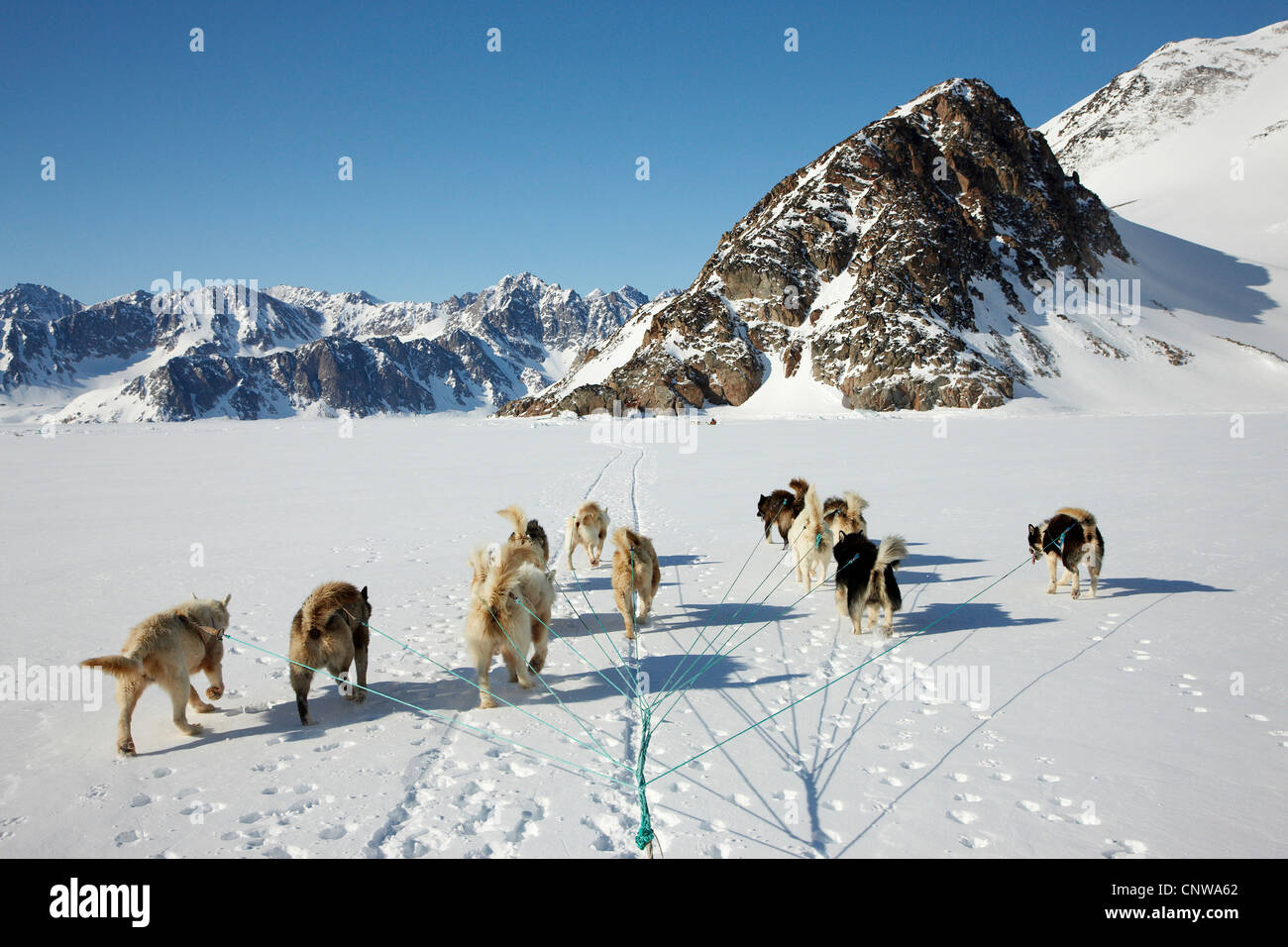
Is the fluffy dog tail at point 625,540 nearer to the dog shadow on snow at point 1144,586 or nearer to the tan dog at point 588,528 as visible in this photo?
the tan dog at point 588,528

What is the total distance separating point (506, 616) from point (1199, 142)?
205 metres

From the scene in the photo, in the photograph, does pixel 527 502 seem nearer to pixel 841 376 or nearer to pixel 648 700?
pixel 648 700

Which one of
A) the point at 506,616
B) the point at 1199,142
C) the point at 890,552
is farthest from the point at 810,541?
the point at 1199,142

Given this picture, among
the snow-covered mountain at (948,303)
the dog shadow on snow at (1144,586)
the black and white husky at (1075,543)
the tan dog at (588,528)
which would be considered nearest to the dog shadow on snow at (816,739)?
the black and white husky at (1075,543)

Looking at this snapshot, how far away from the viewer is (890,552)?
6.96m

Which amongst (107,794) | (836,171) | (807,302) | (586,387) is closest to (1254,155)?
(836,171)

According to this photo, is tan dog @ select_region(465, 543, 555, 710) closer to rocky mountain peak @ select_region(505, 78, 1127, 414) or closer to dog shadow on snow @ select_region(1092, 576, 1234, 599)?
dog shadow on snow @ select_region(1092, 576, 1234, 599)

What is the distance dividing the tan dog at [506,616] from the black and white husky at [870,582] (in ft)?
11.6

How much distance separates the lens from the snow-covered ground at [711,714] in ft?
12.1

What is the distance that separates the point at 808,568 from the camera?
9.11m

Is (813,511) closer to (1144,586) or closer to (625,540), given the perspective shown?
(625,540)

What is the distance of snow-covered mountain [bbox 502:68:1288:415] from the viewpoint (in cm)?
8094

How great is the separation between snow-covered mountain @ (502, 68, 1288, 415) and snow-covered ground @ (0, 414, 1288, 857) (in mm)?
74459

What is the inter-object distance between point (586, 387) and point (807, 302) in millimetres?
36144
